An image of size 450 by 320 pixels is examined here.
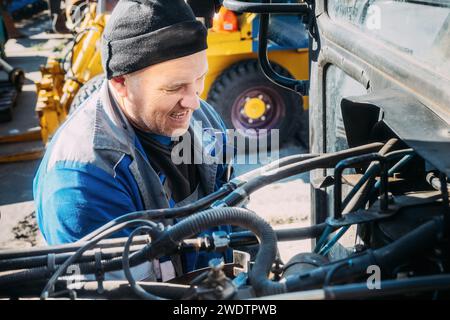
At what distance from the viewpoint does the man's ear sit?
2074 millimetres

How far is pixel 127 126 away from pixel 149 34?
368 mm

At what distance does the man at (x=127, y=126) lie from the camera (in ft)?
6.29

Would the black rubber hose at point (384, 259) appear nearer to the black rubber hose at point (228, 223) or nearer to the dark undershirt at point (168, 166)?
the black rubber hose at point (228, 223)

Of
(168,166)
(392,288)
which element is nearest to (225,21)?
(168,166)

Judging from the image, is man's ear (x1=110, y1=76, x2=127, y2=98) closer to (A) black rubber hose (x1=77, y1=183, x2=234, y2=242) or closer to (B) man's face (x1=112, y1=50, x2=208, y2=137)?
(B) man's face (x1=112, y1=50, x2=208, y2=137)

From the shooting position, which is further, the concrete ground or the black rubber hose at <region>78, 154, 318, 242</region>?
the concrete ground

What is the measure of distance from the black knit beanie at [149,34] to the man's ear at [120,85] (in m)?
0.04

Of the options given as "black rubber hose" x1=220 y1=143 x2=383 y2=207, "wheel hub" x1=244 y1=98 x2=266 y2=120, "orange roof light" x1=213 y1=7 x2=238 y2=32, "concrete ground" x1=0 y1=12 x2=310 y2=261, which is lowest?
"concrete ground" x1=0 y1=12 x2=310 y2=261

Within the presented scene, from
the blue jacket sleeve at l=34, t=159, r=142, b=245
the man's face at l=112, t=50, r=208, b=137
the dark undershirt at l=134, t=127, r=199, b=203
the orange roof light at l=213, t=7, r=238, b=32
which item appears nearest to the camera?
the blue jacket sleeve at l=34, t=159, r=142, b=245

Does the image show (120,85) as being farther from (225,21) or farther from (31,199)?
(31,199)

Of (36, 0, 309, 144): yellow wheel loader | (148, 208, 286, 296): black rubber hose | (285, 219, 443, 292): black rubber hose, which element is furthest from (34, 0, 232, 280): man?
(36, 0, 309, 144): yellow wheel loader

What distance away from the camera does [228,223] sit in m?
1.40

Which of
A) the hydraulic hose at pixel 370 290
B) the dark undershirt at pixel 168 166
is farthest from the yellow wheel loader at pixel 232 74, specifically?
the hydraulic hose at pixel 370 290

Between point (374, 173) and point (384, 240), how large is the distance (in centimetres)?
22
